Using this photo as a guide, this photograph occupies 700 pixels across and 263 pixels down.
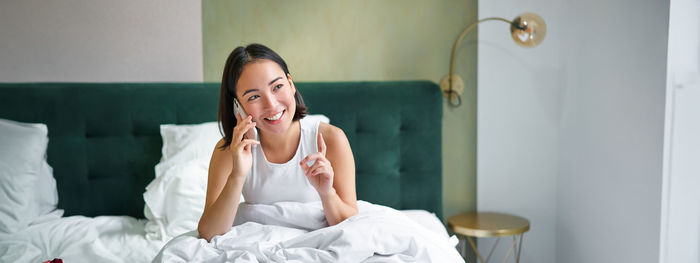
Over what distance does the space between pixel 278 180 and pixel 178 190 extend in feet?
2.13

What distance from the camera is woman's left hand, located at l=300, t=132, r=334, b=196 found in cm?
139

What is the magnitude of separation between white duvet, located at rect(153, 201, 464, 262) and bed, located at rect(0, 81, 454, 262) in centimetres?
62

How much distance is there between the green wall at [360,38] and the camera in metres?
2.56

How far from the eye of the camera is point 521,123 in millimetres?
2668

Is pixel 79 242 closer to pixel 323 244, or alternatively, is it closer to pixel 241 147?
pixel 241 147

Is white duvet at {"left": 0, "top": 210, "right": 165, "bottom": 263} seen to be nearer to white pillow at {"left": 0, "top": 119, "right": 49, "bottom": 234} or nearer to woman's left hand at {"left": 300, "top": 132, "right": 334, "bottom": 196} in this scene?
white pillow at {"left": 0, "top": 119, "right": 49, "bottom": 234}

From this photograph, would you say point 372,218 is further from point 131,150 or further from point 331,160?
point 131,150

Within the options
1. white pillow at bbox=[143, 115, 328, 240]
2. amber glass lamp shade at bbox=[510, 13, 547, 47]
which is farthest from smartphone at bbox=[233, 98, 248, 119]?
amber glass lamp shade at bbox=[510, 13, 547, 47]

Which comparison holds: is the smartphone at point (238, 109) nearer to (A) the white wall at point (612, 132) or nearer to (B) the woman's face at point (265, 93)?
(B) the woman's face at point (265, 93)

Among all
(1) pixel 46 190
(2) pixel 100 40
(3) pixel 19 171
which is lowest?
(1) pixel 46 190

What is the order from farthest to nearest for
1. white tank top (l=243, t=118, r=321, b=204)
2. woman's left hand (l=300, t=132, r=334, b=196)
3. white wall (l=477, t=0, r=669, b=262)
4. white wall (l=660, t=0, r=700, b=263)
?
white wall (l=477, t=0, r=669, b=262), white wall (l=660, t=0, r=700, b=263), white tank top (l=243, t=118, r=321, b=204), woman's left hand (l=300, t=132, r=334, b=196)

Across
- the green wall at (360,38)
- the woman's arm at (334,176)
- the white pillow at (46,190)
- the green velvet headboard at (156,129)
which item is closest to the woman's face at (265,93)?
the woman's arm at (334,176)

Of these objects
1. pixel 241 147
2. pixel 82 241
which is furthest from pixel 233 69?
pixel 82 241

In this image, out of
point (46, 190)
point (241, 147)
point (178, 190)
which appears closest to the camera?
point (241, 147)
